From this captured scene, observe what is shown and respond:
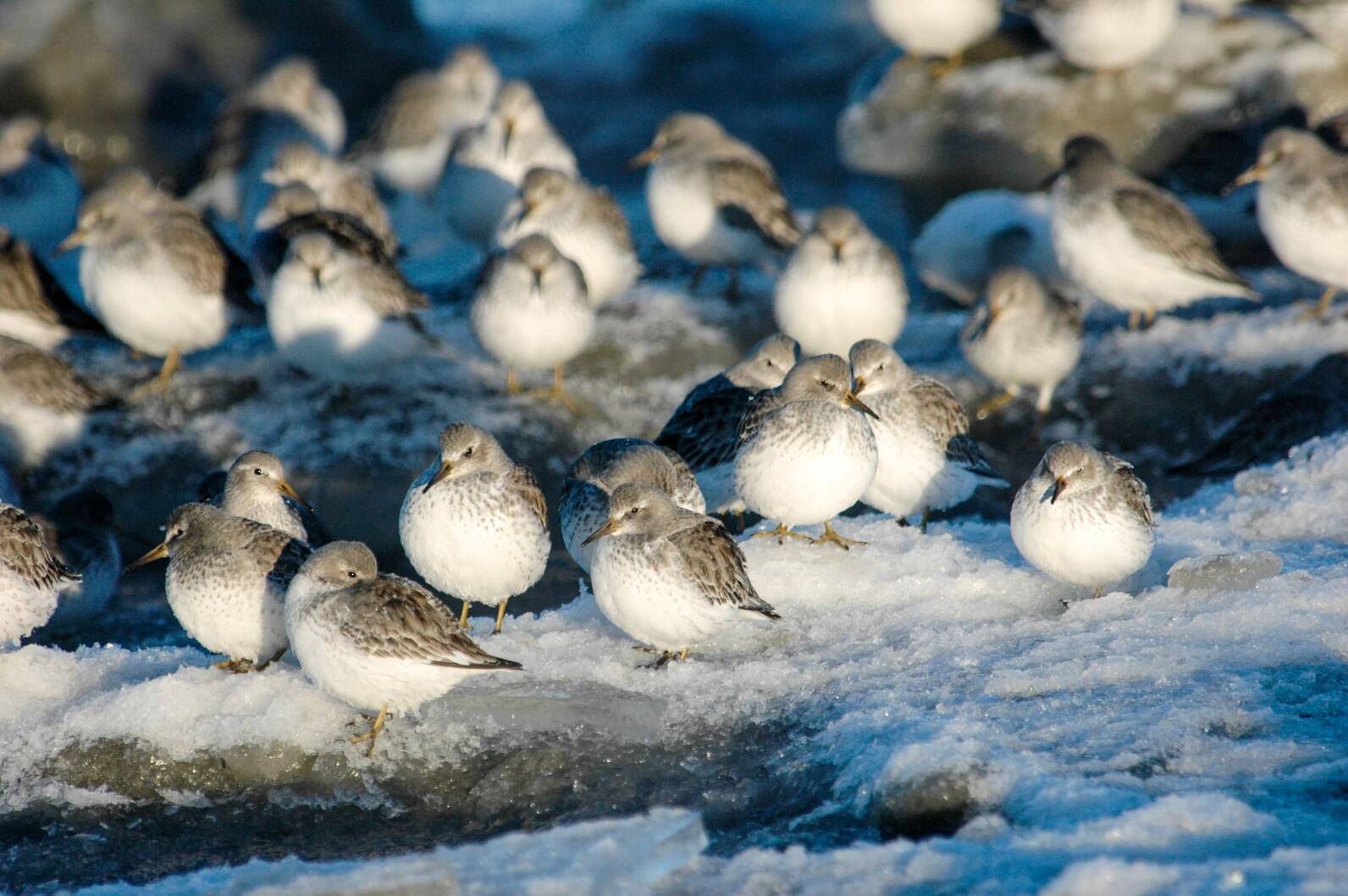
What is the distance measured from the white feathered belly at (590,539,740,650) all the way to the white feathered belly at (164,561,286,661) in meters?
1.44

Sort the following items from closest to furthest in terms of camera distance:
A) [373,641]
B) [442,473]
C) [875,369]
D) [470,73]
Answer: [373,641] → [442,473] → [875,369] → [470,73]

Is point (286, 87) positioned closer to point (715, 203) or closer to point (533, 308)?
point (715, 203)

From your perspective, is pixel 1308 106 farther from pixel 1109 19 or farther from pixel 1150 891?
pixel 1150 891

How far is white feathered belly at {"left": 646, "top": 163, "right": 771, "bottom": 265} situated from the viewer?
38.8ft

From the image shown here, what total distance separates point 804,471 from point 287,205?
5.90 metres

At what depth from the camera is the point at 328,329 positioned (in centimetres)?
1009

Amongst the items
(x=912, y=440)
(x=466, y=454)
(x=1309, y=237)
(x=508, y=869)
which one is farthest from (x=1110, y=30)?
(x=508, y=869)

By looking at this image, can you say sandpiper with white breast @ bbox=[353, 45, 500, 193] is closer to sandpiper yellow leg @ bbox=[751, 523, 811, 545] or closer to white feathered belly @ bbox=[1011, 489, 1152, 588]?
sandpiper yellow leg @ bbox=[751, 523, 811, 545]

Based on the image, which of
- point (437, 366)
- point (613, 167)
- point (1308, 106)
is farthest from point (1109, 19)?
point (437, 366)

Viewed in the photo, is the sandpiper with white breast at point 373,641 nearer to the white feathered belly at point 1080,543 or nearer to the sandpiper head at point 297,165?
the white feathered belly at point 1080,543

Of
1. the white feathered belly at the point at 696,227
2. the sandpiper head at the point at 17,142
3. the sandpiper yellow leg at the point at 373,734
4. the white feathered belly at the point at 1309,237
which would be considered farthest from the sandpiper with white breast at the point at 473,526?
the sandpiper head at the point at 17,142

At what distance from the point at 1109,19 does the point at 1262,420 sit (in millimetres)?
6038

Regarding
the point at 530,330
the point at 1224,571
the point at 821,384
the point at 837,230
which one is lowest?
the point at 1224,571

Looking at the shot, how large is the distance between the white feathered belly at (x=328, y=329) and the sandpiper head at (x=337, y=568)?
161 inches
